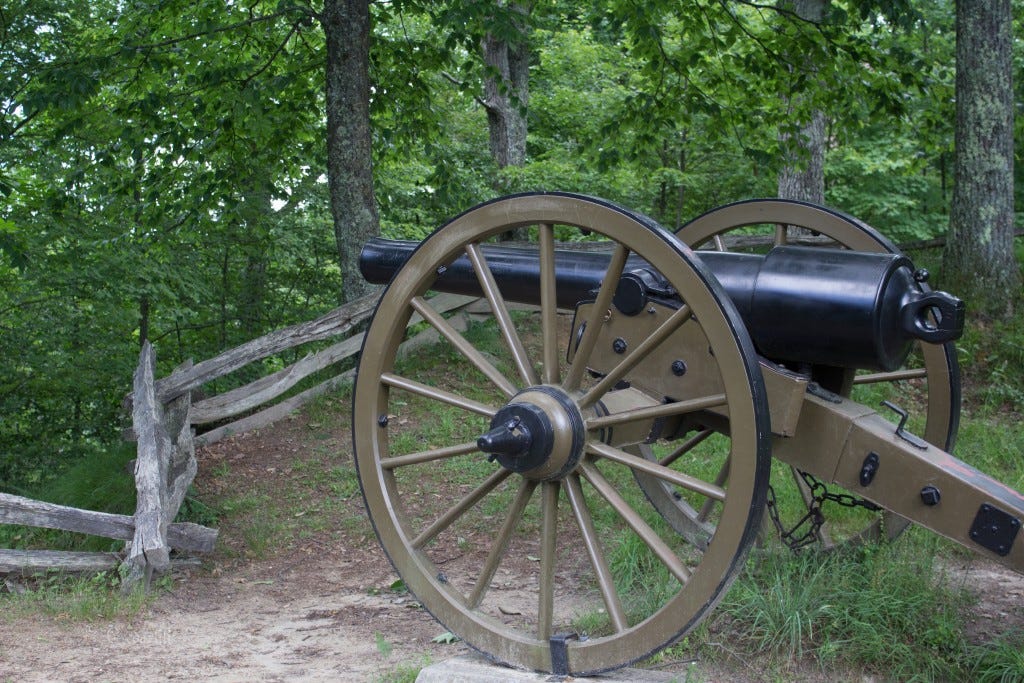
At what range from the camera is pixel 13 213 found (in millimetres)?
8023

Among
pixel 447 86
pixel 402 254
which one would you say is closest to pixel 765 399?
pixel 402 254

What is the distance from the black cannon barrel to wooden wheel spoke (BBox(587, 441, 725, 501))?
49 centimetres

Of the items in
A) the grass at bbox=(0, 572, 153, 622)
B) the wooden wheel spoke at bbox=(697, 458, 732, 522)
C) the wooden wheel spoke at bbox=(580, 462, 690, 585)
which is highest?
the wooden wheel spoke at bbox=(580, 462, 690, 585)

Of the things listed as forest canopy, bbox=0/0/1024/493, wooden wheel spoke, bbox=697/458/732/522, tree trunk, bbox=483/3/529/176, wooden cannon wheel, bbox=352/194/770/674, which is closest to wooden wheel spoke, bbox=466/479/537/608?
wooden cannon wheel, bbox=352/194/770/674

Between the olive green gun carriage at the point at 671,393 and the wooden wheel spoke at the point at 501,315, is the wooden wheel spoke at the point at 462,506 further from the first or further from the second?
the wooden wheel spoke at the point at 501,315

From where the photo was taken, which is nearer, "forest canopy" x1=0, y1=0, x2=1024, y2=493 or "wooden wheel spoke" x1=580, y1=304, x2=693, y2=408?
"wooden wheel spoke" x1=580, y1=304, x2=693, y2=408

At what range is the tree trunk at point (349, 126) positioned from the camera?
8.08 meters

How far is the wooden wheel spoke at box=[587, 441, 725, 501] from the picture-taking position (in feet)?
9.89

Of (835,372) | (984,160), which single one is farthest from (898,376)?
(984,160)

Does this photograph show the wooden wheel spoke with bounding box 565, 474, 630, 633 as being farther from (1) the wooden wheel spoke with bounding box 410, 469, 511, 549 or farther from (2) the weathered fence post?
(2) the weathered fence post

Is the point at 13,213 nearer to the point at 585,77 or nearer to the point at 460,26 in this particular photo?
the point at 460,26

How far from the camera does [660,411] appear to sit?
10.5 feet

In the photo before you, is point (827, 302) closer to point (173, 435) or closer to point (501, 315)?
point (501, 315)

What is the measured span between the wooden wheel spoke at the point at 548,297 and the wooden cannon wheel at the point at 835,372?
95 centimetres
